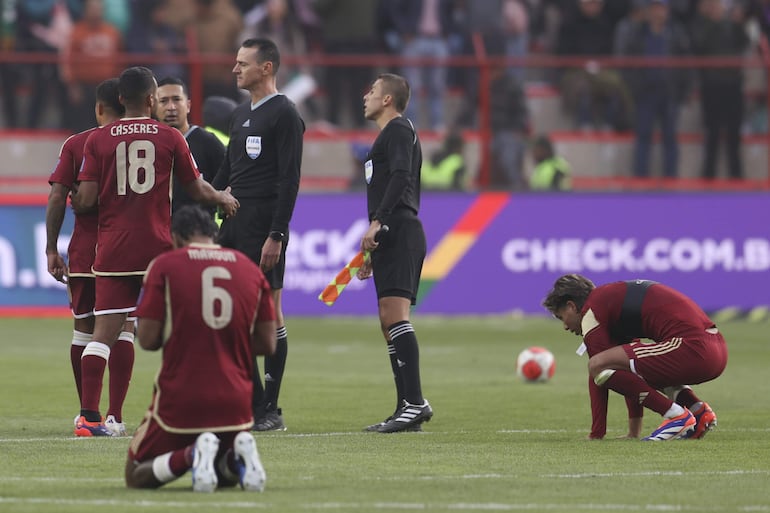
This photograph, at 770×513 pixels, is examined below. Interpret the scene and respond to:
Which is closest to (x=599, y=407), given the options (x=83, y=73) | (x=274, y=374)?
(x=274, y=374)

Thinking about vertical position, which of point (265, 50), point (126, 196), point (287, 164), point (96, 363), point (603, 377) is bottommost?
point (603, 377)

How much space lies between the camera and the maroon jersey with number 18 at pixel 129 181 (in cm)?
960

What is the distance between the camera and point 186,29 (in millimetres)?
21797

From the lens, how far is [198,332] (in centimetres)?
739

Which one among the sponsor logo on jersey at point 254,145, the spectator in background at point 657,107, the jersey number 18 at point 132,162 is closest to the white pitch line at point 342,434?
the jersey number 18 at point 132,162

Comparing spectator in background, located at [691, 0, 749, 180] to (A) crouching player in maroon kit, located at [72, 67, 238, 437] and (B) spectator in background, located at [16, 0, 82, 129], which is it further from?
(A) crouching player in maroon kit, located at [72, 67, 238, 437]

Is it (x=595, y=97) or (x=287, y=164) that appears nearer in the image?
(x=287, y=164)

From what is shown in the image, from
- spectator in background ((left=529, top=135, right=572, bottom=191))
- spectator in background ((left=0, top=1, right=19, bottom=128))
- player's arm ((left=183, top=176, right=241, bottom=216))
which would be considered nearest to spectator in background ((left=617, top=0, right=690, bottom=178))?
spectator in background ((left=529, top=135, right=572, bottom=191))

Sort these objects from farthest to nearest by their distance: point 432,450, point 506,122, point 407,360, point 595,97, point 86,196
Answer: point 595,97, point 506,122, point 407,360, point 86,196, point 432,450

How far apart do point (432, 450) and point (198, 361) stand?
2.35 metres

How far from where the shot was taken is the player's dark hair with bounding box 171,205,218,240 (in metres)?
7.50

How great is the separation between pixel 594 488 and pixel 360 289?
13.0m

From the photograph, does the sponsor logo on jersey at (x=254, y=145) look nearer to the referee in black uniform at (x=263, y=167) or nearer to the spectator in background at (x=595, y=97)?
the referee in black uniform at (x=263, y=167)

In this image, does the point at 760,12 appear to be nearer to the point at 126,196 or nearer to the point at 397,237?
the point at 397,237
